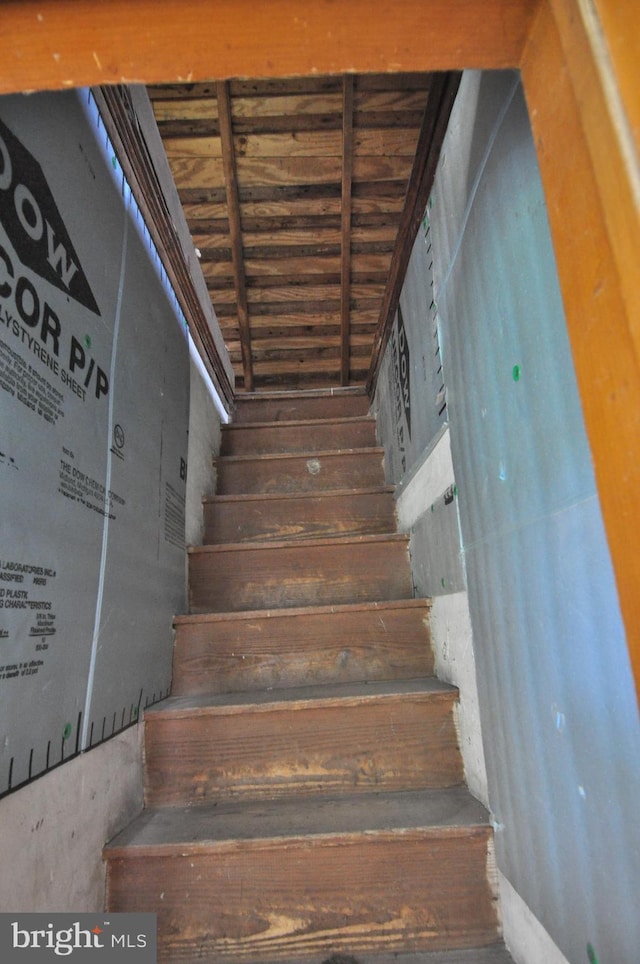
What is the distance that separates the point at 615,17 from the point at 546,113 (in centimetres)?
10

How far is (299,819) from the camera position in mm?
1080

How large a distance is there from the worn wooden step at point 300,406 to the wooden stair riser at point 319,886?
2.17 metres

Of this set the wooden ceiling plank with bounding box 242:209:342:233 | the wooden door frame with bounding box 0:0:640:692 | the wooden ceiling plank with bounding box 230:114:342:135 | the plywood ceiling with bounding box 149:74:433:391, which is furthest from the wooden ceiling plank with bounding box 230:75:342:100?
the wooden door frame with bounding box 0:0:640:692

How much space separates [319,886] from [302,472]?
1.50 m

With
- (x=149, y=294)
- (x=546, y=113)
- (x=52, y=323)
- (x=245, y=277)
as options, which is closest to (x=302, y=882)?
(x=52, y=323)

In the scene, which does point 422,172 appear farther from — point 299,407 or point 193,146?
point 193,146

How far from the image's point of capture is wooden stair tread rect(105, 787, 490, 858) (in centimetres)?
101

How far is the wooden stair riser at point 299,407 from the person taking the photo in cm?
290

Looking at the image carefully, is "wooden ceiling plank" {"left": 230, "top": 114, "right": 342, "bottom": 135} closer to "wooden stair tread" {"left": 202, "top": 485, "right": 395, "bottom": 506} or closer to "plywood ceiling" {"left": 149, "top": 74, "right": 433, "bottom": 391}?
"plywood ceiling" {"left": 149, "top": 74, "right": 433, "bottom": 391}

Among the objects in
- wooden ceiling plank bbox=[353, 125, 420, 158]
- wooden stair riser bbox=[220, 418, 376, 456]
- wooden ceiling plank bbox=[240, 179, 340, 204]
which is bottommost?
wooden stair riser bbox=[220, 418, 376, 456]

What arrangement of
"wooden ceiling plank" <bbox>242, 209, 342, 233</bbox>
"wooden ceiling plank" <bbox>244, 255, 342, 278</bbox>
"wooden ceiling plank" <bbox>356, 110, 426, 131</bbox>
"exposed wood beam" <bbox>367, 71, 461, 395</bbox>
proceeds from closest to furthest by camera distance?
"exposed wood beam" <bbox>367, 71, 461, 395</bbox>, "wooden ceiling plank" <bbox>356, 110, 426, 131</bbox>, "wooden ceiling plank" <bbox>242, 209, 342, 233</bbox>, "wooden ceiling plank" <bbox>244, 255, 342, 278</bbox>

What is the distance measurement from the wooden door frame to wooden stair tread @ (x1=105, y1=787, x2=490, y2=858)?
785 millimetres

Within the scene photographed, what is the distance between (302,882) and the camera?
3.31ft

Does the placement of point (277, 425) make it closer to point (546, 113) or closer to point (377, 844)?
point (377, 844)
